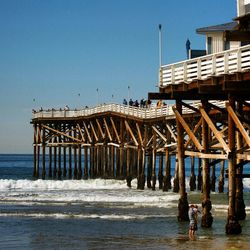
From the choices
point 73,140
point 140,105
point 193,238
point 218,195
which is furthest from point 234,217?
point 73,140

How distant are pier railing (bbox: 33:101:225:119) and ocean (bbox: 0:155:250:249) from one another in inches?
201

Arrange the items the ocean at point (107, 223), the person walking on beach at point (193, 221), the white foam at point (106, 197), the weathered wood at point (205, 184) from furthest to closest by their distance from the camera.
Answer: the white foam at point (106, 197)
the weathered wood at point (205, 184)
the person walking on beach at point (193, 221)
the ocean at point (107, 223)

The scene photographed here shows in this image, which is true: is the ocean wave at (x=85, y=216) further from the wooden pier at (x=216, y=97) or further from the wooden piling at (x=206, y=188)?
the wooden piling at (x=206, y=188)

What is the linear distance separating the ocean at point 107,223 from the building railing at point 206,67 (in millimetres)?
5297

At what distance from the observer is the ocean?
24.6m

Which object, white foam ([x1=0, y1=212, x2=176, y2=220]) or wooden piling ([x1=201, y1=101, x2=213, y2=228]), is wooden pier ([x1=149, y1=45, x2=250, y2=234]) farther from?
white foam ([x1=0, y1=212, x2=176, y2=220])

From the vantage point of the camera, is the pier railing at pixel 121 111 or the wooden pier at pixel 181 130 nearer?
the wooden pier at pixel 181 130

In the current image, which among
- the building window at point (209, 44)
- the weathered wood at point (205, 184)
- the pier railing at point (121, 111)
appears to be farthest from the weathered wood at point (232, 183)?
the pier railing at point (121, 111)

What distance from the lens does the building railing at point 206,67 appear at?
23766 mm

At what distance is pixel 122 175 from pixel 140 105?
613 cm

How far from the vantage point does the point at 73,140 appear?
7494 centimetres

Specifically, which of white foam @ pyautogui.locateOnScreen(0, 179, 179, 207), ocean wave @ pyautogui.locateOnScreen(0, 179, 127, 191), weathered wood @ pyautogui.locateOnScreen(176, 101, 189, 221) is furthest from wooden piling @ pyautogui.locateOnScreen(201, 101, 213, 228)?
ocean wave @ pyautogui.locateOnScreen(0, 179, 127, 191)

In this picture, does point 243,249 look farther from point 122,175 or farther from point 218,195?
point 122,175

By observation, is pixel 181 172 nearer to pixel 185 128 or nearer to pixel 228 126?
pixel 185 128
